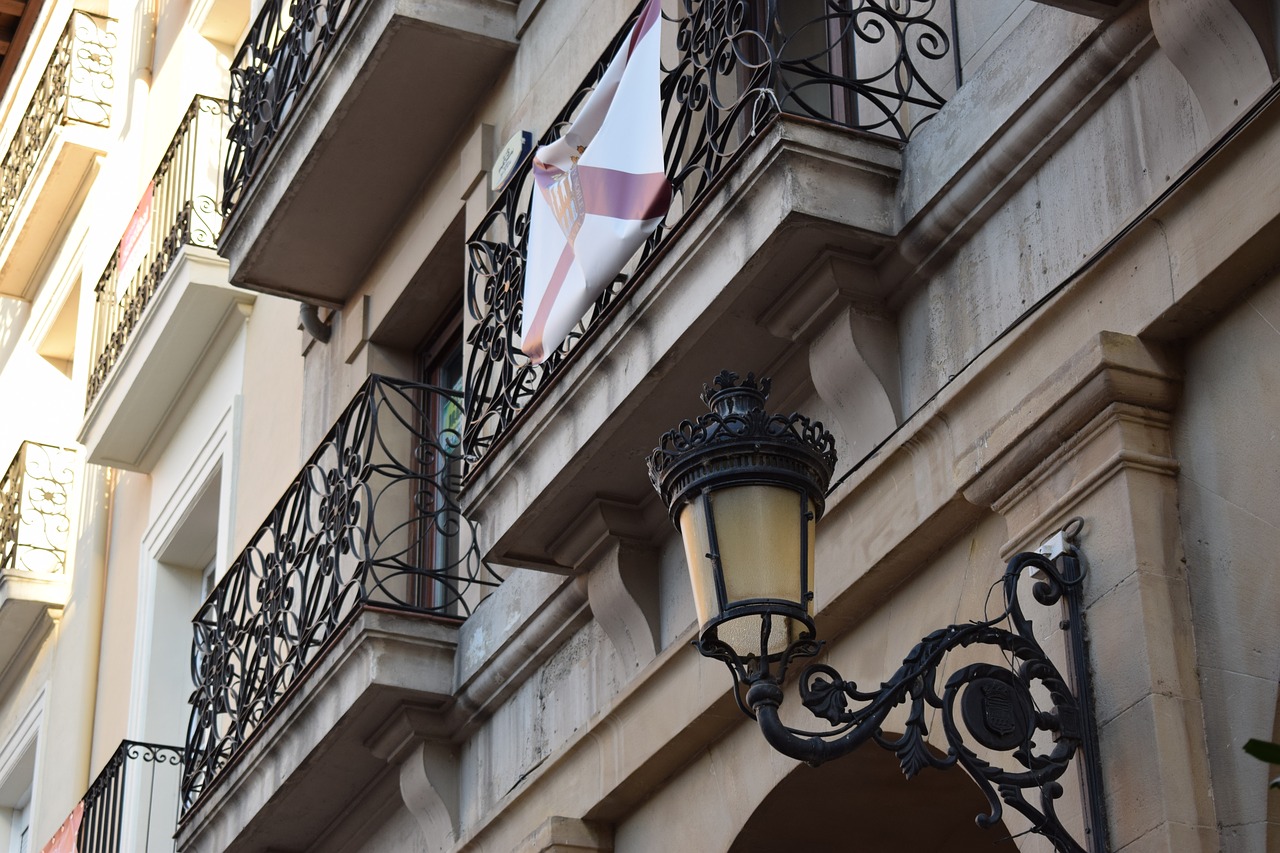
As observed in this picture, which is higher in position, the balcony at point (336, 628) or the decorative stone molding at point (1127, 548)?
the balcony at point (336, 628)

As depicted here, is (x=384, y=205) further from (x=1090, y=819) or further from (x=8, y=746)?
(x=8, y=746)

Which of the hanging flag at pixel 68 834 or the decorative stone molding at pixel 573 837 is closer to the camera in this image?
the decorative stone molding at pixel 573 837

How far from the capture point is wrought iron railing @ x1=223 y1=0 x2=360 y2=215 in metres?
11.0

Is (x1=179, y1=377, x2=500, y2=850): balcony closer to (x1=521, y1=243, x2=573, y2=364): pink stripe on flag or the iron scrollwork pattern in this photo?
(x1=521, y1=243, x2=573, y2=364): pink stripe on flag

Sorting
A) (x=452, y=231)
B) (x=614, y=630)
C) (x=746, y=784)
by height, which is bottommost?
(x=746, y=784)

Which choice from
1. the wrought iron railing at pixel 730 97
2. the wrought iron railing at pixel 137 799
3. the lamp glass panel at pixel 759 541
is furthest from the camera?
the wrought iron railing at pixel 137 799

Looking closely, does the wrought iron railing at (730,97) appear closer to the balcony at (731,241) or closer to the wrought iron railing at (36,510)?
the balcony at (731,241)

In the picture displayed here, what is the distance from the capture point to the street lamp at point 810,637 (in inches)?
189

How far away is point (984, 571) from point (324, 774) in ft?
14.3

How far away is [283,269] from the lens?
38.1 feet

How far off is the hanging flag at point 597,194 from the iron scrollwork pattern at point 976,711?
259 centimetres

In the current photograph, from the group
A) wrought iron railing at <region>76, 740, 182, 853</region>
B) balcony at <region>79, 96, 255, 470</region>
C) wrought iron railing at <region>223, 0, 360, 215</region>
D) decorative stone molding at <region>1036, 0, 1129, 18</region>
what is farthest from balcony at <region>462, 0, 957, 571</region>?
balcony at <region>79, 96, 255, 470</region>

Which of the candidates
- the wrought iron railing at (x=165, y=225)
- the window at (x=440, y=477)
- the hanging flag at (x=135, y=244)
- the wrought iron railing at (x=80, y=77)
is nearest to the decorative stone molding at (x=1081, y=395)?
the window at (x=440, y=477)

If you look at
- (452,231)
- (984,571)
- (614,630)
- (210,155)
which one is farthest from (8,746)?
(984,571)
